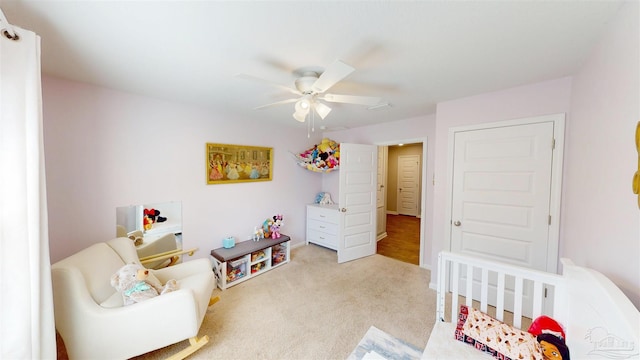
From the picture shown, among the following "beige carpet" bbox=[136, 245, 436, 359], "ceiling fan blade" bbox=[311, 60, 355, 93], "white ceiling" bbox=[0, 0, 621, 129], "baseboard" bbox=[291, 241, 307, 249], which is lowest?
"beige carpet" bbox=[136, 245, 436, 359]

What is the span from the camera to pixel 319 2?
39.4 inches

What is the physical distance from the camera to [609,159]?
1.12 metres

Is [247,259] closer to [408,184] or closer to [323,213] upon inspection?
[323,213]

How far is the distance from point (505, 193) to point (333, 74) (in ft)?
6.72

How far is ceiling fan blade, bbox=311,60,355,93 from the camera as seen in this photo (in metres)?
1.21

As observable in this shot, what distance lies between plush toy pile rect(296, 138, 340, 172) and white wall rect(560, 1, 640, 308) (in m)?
2.67

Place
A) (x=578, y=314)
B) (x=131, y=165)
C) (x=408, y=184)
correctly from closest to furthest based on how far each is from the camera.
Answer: (x=578, y=314), (x=131, y=165), (x=408, y=184)

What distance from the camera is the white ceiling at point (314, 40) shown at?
41.0 inches

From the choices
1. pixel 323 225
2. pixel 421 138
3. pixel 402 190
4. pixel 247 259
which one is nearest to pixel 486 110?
pixel 421 138

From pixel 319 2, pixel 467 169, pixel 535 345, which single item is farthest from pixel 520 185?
pixel 319 2

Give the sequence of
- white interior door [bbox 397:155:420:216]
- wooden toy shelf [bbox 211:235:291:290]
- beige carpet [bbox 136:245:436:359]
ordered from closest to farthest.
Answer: beige carpet [bbox 136:245:436:359], wooden toy shelf [bbox 211:235:291:290], white interior door [bbox 397:155:420:216]

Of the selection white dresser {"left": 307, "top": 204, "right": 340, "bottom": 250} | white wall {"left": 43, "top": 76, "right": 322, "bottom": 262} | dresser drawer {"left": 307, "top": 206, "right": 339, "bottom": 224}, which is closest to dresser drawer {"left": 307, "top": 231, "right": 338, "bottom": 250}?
white dresser {"left": 307, "top": 204, "right": 340, "bottom": 250}

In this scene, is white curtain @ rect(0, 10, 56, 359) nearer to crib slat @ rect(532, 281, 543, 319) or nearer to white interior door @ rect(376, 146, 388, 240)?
crib slat @ rect(532, 281, 543, 319)

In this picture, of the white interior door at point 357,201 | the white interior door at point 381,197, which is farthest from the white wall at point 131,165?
the white interior door at point 381,197
